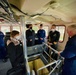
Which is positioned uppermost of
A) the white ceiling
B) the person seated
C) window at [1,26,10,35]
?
the white ceiling

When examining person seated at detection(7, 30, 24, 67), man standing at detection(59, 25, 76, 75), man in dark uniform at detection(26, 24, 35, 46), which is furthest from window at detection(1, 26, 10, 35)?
man standing at detection(59, 25, 76, 75)

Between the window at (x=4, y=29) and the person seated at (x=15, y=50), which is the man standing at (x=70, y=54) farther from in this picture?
the window at (x=4, y=29)

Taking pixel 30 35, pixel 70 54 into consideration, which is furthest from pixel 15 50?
pixel 30 35

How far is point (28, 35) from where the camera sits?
127 inches

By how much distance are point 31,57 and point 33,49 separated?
0.24 metres

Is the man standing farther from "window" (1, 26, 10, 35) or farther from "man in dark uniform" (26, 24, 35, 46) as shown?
"window" (1, 26, 10, 35)

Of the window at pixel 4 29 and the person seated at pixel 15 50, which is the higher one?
the window at pixel 4 29

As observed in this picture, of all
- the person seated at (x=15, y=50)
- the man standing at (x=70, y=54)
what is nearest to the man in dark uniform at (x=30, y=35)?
the person seated at (x=15, y=50)

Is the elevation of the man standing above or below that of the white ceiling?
below

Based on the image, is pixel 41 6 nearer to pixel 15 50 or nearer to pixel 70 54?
pixel 70 54

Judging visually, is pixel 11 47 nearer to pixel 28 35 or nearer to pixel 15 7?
pixel 15 7

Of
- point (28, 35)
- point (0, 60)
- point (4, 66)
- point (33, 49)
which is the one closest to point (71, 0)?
point (33, 49)

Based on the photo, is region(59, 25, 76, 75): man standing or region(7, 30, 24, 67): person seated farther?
region(7, 30, 24, 67): person seated

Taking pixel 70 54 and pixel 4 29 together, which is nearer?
pixel 70 54
